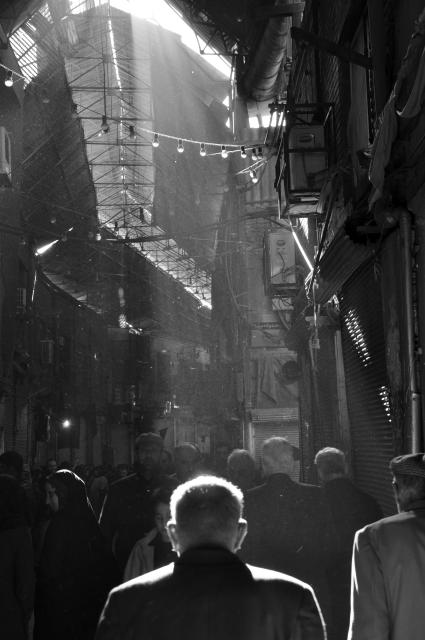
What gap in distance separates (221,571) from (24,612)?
3230 mm

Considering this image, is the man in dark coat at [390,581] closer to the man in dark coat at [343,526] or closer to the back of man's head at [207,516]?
the back of man's head at [207,516]

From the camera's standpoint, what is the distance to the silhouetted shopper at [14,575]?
16.7ft

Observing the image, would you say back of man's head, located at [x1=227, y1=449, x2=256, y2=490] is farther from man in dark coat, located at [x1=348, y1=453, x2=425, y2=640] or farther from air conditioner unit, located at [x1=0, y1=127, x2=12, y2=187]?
air conditioner unit, located at [x1=0, y1=127, x2=12, y2=187]

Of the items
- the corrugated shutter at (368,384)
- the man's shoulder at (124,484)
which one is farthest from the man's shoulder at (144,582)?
the corrugated shutter at (368,384)

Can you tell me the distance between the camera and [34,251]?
2402 cm

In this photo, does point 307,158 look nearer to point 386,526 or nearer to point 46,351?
point 386,526

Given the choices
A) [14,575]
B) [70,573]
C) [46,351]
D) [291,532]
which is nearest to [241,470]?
[291,532]

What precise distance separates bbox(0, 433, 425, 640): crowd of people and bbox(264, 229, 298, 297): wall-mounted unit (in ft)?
25.2

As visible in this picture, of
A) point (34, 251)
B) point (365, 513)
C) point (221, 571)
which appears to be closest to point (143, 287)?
point (34, 251)

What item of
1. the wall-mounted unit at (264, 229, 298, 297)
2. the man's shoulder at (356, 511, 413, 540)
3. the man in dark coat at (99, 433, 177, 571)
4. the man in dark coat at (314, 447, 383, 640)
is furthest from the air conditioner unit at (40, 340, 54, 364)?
the man's shoulder at (356, 511, 413, 540)

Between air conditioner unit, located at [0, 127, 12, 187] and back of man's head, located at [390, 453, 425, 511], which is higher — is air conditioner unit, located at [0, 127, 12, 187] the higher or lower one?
the higher one

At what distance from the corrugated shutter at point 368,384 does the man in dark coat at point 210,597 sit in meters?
4.73

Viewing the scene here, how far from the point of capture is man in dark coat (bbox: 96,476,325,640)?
2.35 meters

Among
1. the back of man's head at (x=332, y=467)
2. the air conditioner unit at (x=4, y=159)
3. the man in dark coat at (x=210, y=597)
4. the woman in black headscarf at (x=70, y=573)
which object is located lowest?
the woman in black headscarf at (x=70, y=573)
